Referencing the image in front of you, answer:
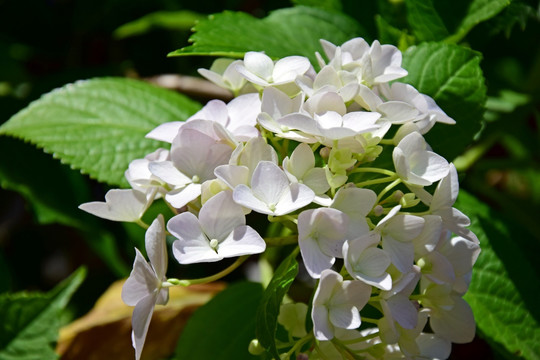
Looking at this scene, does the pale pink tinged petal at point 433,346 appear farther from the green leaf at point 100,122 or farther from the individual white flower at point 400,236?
Result: the green leaf at point 100,122

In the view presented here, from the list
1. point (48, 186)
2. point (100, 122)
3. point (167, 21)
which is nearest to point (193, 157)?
point (100, 122)

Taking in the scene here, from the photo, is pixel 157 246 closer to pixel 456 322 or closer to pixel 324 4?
pixel 456 322

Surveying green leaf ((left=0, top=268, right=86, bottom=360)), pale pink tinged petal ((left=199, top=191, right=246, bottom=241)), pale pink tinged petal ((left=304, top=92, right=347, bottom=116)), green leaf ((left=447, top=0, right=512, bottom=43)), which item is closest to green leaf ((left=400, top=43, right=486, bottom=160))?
green leaf ((left=447, top=0, right=512, bottom=43))

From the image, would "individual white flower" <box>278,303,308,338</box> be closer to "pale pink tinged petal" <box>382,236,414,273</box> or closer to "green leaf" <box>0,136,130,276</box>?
"pale pink tinged petal" <box>382,236,414,273</box>

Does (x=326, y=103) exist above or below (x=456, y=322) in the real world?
above

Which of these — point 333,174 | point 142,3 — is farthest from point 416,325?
point 142,3

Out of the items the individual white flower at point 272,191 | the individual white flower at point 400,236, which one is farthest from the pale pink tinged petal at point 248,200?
the individual white flower at point 400,236
